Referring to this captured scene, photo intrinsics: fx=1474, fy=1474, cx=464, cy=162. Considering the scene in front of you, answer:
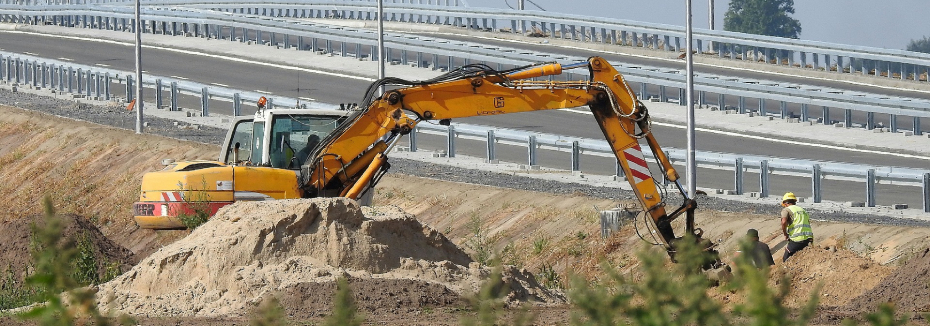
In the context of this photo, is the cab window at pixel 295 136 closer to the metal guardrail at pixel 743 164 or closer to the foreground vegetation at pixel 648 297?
the metal guardrail at pixel 743 164

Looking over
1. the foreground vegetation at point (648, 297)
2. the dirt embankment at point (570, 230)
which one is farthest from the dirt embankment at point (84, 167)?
the foreground vegetation at point (648, 297)

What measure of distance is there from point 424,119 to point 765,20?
119 metres

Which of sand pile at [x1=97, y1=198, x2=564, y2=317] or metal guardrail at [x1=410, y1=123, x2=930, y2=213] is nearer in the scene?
sand pile at [x1=97, y1=198, x2=564, y2=317]

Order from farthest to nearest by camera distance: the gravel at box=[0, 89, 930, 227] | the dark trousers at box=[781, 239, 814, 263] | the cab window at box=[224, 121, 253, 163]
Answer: the gravel at box=[0, 89, 930, 227], the cab window at box=[224, 121, 253, 163], the dark trousers at box=[781, 239, 814, 263]

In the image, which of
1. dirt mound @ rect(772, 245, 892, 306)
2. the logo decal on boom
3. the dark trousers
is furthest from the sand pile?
the dark trousers

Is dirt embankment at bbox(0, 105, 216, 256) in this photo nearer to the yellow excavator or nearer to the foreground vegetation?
the yellow excavator

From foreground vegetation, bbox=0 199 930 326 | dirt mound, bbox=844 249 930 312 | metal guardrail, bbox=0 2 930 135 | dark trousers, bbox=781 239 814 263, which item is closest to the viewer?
foreground vegetation, bbox=0 199 930 326

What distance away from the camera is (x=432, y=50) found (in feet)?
146

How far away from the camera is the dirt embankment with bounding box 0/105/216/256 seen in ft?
92.3

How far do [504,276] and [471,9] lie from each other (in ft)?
142

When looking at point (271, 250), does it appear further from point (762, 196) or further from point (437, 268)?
point (762, 196)

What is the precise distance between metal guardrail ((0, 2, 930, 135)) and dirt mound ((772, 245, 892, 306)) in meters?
16.9

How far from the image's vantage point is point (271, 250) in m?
14.0

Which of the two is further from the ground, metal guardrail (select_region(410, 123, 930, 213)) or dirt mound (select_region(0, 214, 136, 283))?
metal guardrail (select_region(410, 123, 930, 213))
